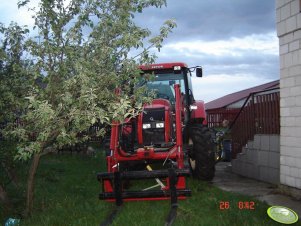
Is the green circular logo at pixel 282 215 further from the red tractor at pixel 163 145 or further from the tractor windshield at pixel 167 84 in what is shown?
the tractor windshield at pixel 167 84

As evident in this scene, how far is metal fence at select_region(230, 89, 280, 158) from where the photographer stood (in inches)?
335

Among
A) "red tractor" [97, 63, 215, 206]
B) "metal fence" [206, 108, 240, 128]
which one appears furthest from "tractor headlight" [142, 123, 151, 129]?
"metal fence" [206, 108, 240, 128]

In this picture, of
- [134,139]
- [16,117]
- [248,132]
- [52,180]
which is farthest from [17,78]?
[248,132]

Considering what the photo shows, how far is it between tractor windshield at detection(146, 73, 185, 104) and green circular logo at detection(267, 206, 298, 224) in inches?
155

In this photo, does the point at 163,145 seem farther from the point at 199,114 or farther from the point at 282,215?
the point at 282,215

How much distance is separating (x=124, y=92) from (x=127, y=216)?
6.26 feet

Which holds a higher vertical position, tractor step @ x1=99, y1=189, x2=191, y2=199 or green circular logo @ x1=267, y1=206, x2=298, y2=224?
tractor step @ x1=99, y1=189, x2=191, y2=199

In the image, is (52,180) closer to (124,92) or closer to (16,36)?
(124,92)

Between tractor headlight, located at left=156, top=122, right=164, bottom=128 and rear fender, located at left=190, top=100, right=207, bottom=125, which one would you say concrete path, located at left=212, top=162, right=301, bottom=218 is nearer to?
rear fender, located at left=190, top=100, right=207, bottom=125

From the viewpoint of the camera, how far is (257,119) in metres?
9.38

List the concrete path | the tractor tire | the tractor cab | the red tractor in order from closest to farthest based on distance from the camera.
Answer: the red tractor → the concrete path → the tractor tire → the tractor cab

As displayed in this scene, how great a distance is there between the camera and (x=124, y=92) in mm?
6406

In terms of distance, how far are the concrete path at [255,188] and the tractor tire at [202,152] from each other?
461 millimetres


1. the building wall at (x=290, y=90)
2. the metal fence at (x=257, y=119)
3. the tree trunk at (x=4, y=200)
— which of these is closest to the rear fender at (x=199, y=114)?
the metal fence at (x=257, y=119)
